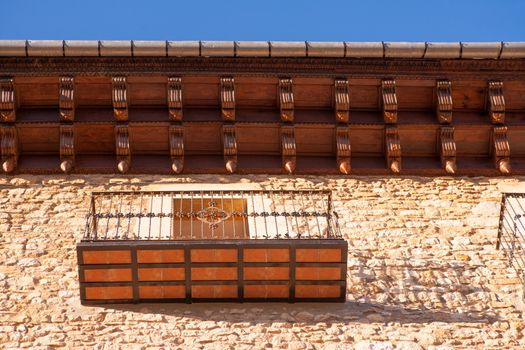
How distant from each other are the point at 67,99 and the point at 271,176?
2.63 m

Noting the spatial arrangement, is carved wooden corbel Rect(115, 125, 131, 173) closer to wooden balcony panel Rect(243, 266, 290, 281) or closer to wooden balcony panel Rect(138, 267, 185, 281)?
wooden balcony panel Rect(138, 267, 185, 281)

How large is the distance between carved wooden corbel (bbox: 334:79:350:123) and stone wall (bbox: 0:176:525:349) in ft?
2.65

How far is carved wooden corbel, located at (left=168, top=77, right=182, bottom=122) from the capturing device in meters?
11.9

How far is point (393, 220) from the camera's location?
11125 mm

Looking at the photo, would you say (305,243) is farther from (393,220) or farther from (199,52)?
(199,52)

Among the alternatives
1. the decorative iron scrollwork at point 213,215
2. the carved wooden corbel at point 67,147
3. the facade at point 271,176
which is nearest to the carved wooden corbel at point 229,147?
the facade at point 271,176

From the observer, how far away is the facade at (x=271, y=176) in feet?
31.8

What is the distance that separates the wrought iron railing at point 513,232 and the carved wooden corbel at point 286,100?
9.11 feet

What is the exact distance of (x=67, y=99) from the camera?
1183 cm

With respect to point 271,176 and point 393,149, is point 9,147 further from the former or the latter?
point 393,149

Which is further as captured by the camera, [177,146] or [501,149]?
[501,149]

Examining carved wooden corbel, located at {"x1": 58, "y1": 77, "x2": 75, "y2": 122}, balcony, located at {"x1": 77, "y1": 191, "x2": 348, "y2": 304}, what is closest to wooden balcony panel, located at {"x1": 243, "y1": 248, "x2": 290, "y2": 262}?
balcony, located at {"x1": 77, "y1": 191, "x2": 348, "y2": 304}

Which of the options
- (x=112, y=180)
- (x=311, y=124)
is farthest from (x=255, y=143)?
(x=112, y=180)

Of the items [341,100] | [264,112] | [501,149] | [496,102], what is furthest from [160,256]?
[496,102]
